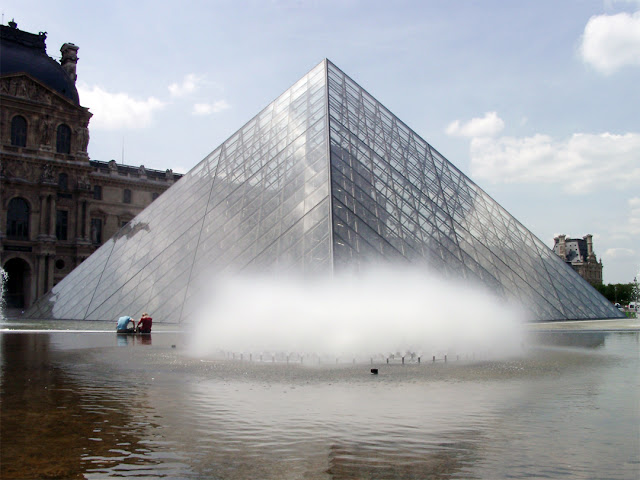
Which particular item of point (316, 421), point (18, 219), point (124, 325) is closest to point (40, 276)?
point (18, 219)

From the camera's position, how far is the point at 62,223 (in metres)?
60.3

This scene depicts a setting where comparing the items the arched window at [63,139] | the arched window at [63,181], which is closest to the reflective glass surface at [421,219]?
the arched window at [63,181]

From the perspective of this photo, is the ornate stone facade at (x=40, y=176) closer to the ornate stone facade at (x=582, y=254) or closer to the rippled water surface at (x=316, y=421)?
the rippled water surface at (x=316, y=421)

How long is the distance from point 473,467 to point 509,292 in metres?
20.3

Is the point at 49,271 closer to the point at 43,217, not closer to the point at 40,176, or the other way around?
the point at 43,217

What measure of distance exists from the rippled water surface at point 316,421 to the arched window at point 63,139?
54335 millimetres

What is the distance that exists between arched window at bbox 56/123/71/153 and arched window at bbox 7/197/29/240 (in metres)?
6.49

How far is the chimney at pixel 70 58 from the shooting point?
227ft

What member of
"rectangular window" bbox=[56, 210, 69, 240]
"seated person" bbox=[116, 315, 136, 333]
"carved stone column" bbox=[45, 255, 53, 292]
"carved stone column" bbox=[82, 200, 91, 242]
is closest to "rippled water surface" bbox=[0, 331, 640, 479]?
"seated person" bbox=[116, 315, 136, 333]

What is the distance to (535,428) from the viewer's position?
6262 millimetres

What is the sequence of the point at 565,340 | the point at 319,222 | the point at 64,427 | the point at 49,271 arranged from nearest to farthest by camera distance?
the point at 64,427, the point at 565,340, the point at 319,222, the point at 49,271

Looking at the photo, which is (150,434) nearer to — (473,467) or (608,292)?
(473,467)

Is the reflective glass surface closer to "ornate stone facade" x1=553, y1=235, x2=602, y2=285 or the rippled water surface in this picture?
the rippled water surface

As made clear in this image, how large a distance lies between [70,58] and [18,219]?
71.5 feet
